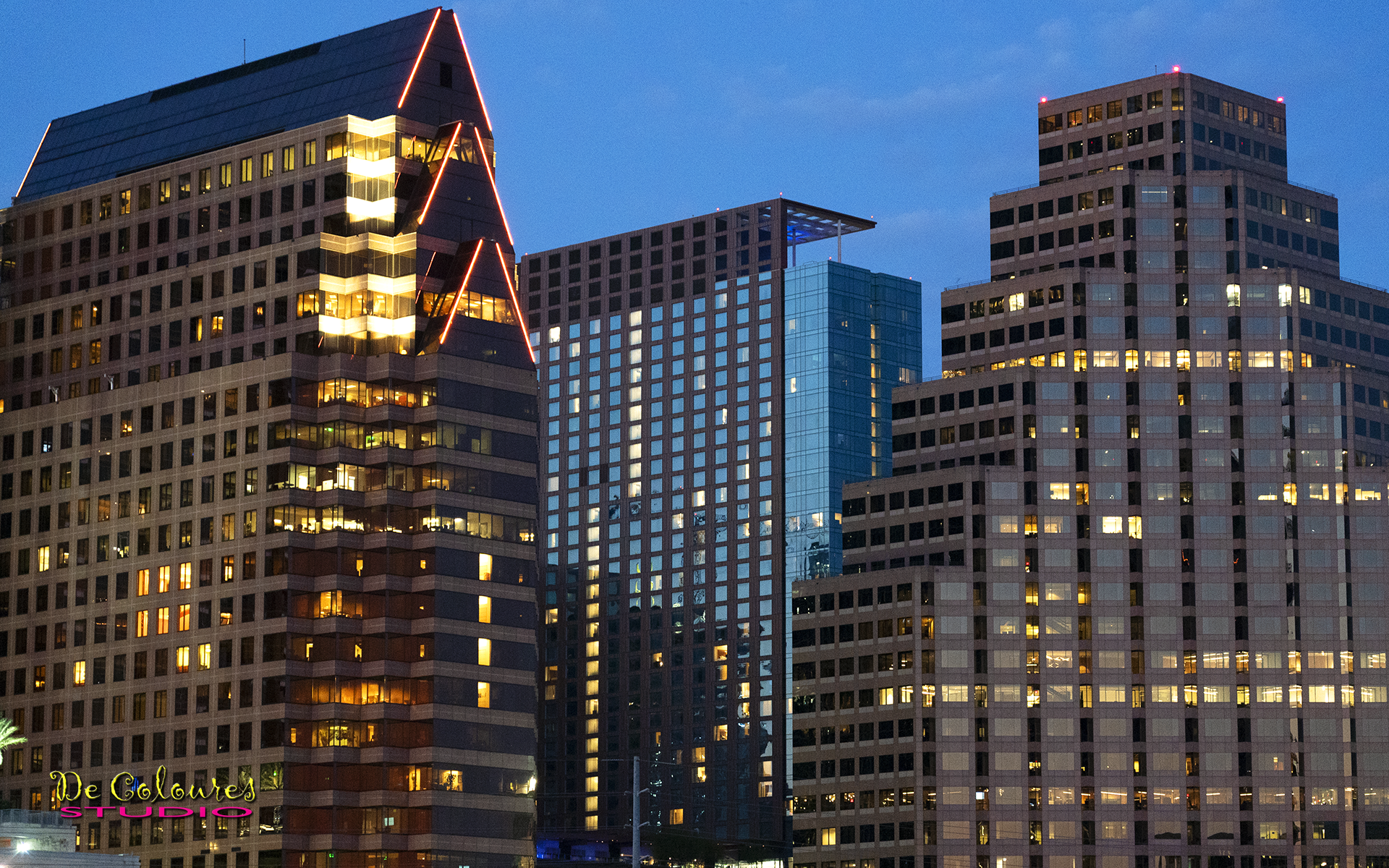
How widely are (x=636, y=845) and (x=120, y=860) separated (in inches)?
1531

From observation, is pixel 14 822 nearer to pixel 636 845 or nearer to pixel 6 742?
pixel 6 742

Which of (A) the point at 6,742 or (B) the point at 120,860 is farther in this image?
(A) the point at 6,742

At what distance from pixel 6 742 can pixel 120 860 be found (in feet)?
60.1

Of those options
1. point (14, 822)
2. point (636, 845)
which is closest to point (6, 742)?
point (14, 822)

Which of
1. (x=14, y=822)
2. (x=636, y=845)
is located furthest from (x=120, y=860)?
(x=636, y=845)

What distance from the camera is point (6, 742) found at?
17738cm

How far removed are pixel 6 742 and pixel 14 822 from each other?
15.0 m

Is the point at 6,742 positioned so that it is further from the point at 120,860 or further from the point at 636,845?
the point at 636,845

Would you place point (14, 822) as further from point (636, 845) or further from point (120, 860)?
point (636, 845)

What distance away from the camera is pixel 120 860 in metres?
166

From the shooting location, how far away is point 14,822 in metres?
164

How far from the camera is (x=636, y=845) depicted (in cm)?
16462

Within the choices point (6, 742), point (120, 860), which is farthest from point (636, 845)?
point (6, 742)

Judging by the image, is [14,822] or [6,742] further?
[6,742]
